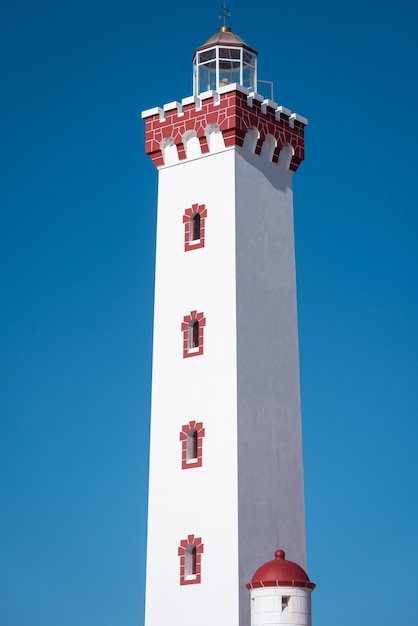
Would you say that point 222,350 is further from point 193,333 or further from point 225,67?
point 225,67

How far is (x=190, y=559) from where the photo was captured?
37.6 m

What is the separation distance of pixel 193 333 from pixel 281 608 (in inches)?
338

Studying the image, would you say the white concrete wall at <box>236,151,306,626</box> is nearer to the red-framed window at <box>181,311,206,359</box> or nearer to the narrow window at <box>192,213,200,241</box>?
the red-framed window at <box>181,311,206,359</box>

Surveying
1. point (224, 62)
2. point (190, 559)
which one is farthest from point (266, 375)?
point (224, 62)

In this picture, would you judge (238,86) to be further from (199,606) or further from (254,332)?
(199,606)

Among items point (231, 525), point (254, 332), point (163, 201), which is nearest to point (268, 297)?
point (254, 332)

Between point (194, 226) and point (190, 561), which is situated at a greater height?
point (194, 226)

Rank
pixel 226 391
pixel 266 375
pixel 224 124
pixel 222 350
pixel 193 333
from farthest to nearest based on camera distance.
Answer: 1. pixel 224 124
2. pixel 193 333
3. pixel 266 375
4. pixel 222 350
5. pixel 226 391

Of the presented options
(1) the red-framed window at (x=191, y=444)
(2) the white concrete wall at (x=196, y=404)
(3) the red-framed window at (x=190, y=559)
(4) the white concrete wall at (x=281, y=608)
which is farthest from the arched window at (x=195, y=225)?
(4) the white concrete wall at (x=281, y=608)

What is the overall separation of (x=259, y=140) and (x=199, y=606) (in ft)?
44.4

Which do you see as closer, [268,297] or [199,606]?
[199,606]

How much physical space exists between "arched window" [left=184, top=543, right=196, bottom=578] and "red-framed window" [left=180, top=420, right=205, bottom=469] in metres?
2.22

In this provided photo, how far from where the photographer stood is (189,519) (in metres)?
37.8

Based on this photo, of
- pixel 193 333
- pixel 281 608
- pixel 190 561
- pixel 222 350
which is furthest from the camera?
pixel 193 333
